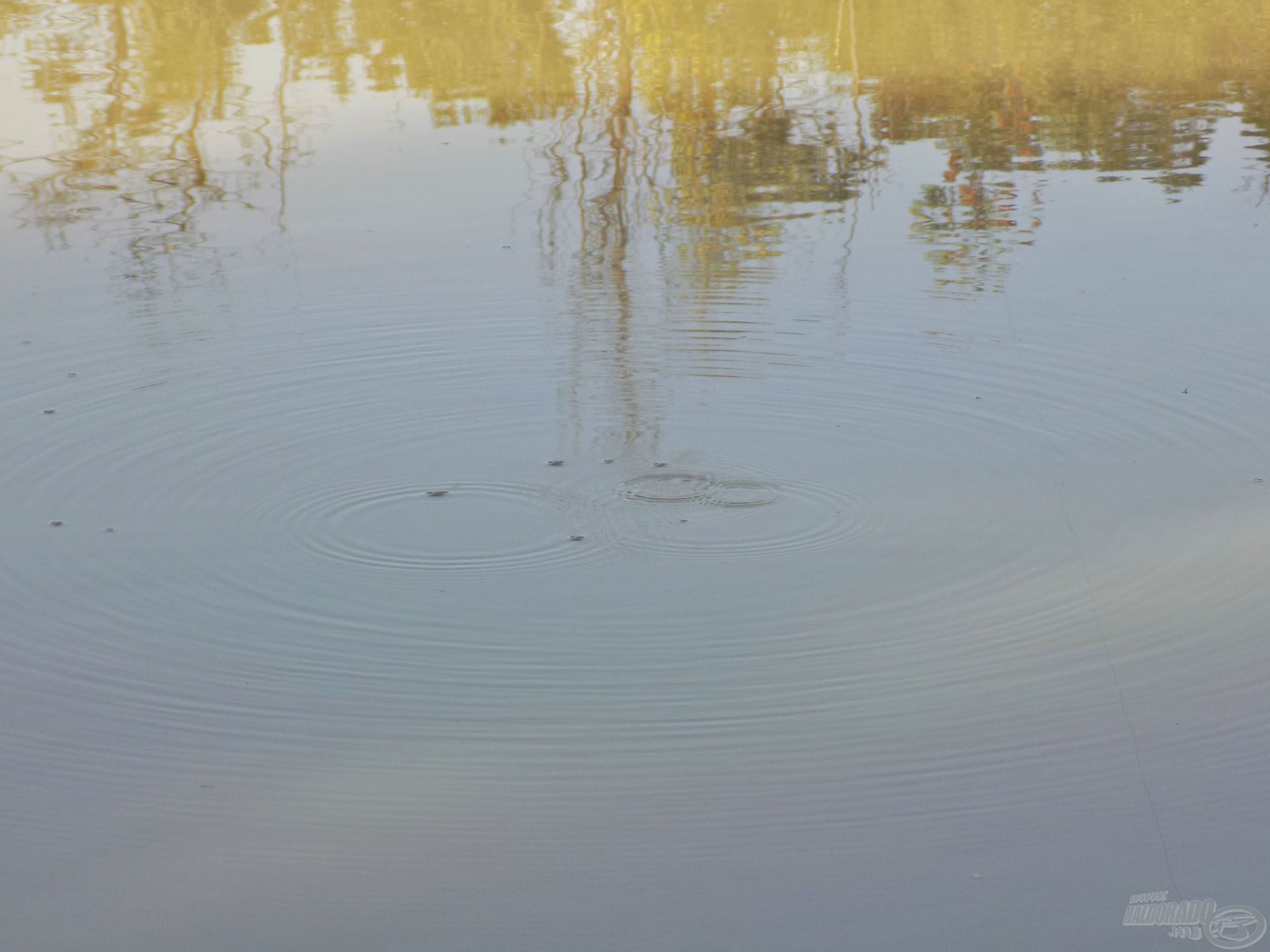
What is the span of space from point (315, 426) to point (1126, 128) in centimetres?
591

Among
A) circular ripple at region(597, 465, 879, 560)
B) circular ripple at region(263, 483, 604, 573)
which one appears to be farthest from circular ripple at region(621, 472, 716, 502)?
circular ripple at region(263, 483, 604, 573)

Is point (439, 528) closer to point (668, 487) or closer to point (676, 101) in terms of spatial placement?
point (668, 487)

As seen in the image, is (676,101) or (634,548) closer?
(634,548)

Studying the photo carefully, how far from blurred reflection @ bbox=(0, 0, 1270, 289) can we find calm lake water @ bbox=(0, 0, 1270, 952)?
83mm

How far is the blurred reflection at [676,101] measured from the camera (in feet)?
22.5

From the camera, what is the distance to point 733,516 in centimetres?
384

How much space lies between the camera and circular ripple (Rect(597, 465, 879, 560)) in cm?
368

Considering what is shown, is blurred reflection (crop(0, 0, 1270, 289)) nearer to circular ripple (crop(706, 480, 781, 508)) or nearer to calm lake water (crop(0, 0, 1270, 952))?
calm lake water (crop(0, 0, 1270, 952))

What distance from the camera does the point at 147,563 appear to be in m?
3.64

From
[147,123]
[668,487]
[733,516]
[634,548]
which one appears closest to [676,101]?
[147,123]

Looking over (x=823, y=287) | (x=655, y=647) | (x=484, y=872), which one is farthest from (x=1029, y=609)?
(x=823, y=287)

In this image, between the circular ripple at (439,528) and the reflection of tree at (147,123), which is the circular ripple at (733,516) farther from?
the reflection of tree at (147,123)

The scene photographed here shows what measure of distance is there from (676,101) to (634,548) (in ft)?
20.4

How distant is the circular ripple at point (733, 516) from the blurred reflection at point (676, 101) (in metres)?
1.97
